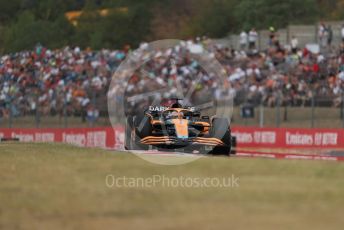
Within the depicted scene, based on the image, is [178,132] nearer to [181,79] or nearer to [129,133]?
[129,133]

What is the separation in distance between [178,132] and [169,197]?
9487 mm

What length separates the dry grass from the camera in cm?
891

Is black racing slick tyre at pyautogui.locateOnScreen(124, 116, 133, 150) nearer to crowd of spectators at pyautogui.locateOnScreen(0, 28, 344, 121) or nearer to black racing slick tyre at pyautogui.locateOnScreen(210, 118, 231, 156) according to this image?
black racing slick tyre at pyautogui.locateOnScreen(210, 118, 231, 156)

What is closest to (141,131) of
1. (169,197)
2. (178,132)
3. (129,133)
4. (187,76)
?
(129,133)

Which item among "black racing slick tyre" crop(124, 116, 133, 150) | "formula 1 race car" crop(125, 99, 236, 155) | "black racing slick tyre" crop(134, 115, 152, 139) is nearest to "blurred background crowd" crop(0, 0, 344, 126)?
"formula 1 race car" crop(125, 99, 236, 155)

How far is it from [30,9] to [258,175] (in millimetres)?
75377

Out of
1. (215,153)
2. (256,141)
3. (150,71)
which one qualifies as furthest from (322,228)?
(150,71)

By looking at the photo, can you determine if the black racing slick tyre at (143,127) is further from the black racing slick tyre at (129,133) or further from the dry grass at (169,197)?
the dry grass at (169,197)

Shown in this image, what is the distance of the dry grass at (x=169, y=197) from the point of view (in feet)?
29.2

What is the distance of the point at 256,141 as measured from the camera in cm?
3138

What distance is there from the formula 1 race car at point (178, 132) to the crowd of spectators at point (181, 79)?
36.0 ft

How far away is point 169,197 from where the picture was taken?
10359 mm

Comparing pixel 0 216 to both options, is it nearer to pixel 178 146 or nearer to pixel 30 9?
pixel 178 146

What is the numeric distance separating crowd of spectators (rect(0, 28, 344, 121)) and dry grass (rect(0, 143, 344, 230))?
17353 mm
